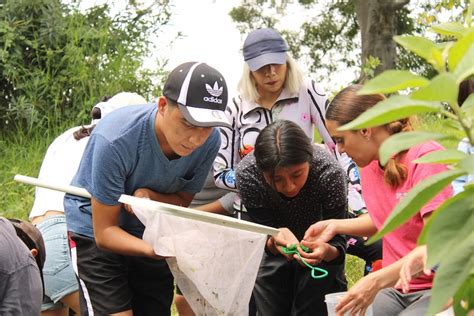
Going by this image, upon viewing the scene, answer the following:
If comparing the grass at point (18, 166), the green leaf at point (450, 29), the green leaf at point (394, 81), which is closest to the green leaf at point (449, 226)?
the green leaf at point (394, 81)

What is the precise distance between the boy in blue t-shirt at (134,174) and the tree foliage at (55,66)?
3603 millimetres

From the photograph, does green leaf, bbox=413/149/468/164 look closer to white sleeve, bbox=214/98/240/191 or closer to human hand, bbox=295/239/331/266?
human hand, bbox=295/239/331/266

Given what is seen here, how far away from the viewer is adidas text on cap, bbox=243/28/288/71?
419 cm

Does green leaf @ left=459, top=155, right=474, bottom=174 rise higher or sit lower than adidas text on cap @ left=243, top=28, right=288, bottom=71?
higher

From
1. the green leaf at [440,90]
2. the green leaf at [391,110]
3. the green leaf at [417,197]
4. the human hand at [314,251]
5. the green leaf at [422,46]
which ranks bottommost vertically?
the human hand at [314,251]

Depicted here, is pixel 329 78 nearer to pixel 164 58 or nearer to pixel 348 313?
pixel 164 58

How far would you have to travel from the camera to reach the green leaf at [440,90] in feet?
2.29

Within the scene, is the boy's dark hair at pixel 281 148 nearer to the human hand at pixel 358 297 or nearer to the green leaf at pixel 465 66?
the human hand at pixel 358 297

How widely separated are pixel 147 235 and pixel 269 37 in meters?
1.52

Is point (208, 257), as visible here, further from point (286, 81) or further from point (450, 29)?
point (450, 29)

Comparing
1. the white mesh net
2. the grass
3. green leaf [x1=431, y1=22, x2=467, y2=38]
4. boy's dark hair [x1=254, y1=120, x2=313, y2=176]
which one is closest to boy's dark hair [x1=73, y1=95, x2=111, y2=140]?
boy's dark hair [x1=254, y1=120, x2=313, y2=176]

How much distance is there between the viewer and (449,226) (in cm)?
74

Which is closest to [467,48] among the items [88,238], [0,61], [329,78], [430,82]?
[430,82]

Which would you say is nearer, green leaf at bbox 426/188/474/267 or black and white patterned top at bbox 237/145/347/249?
green leaf at bbox 426/188/474/267
